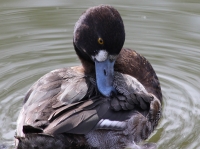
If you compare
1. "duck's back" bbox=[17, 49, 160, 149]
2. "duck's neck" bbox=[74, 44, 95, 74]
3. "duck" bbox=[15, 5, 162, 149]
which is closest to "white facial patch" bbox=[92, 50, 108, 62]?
"duck" bbox=[15, 5, 162, 149]

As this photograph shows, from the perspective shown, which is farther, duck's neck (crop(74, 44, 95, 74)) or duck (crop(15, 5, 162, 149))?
duck's neck (crop(74, 44, 95, 74))

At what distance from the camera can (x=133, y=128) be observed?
18.6 ft

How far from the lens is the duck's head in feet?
18.5

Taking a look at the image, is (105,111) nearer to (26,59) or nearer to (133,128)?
(133,128)

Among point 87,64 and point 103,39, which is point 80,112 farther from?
point 87,64

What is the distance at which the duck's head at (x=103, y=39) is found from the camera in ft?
18.5

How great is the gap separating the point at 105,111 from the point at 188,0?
12.4 feet

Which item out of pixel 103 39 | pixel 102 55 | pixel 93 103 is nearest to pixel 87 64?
pixel 102 55

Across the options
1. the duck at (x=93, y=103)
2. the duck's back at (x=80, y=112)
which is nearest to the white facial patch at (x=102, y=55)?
the duck at (x=93, y=103)

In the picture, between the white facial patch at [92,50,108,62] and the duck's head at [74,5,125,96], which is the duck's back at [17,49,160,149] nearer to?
the duck's head at [74,5,125,96]

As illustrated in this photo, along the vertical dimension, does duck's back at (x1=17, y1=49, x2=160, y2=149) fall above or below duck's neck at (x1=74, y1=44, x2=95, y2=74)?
below

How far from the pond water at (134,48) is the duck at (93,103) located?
32 centimetres

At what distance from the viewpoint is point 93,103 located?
543 centimetres

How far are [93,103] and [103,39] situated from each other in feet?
2.18
